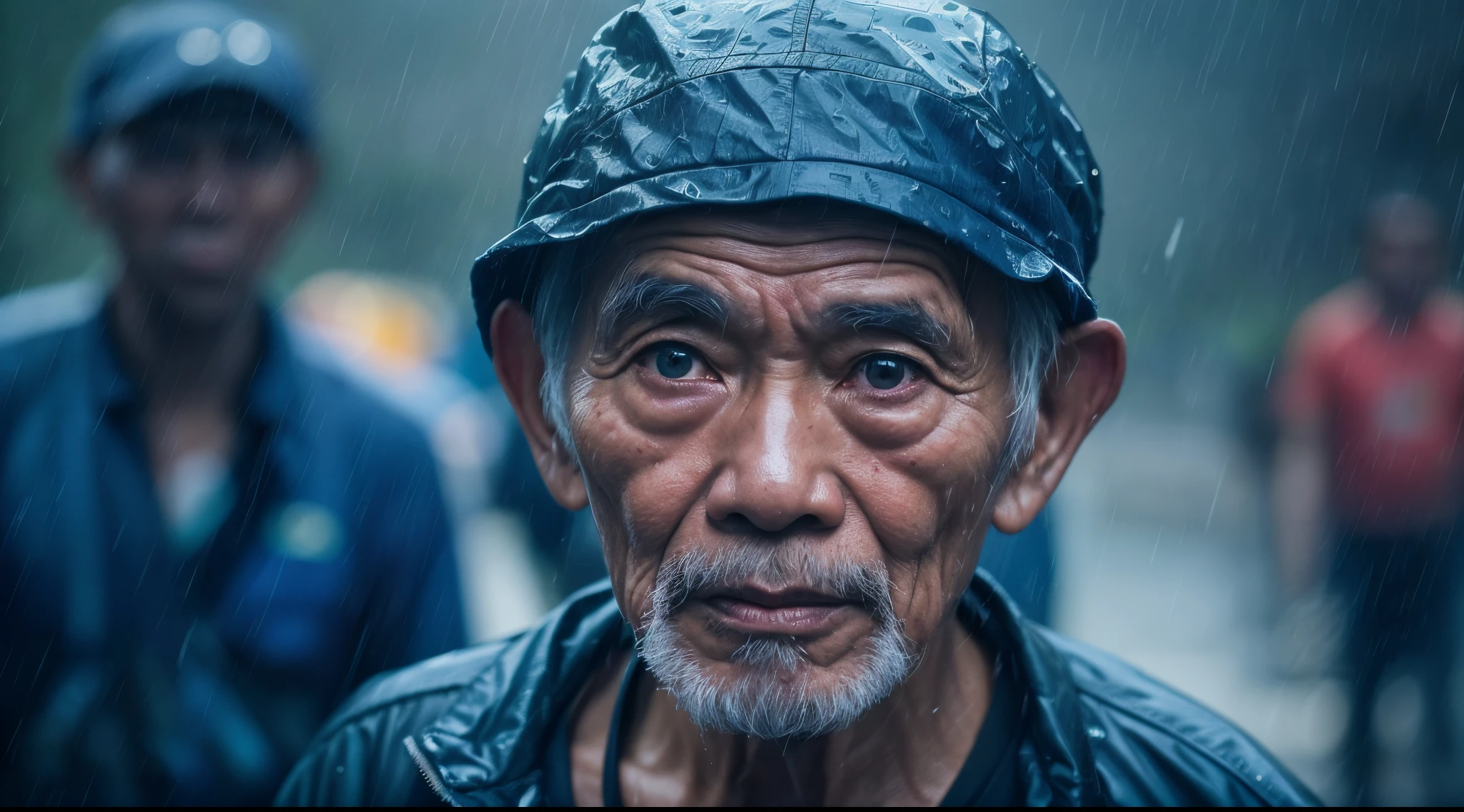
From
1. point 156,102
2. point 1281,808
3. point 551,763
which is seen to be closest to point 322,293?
point 156,102

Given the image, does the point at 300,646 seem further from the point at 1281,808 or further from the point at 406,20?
the point at 406,20

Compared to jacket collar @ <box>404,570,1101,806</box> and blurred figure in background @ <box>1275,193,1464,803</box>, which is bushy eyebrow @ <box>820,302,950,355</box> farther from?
blurred figure in background @ <box>1275,193,1464,803</box>

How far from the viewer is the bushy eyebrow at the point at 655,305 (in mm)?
1921

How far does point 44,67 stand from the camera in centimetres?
1156

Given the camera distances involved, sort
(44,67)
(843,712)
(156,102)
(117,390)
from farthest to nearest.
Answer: (44,67) → (156,102) → (117,390) → (843,712)

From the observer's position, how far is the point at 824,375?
193 cm

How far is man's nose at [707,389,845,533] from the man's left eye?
0.40ft

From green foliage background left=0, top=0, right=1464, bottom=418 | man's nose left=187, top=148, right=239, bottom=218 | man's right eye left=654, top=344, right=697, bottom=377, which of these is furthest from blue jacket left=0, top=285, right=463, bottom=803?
green foliage background left=0, top=0, right=1464, bottom=418

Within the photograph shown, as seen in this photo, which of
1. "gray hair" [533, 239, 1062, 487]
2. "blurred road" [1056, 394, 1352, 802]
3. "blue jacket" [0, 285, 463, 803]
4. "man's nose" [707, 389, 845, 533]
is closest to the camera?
"man's nose" [707, 389, 845, 533]

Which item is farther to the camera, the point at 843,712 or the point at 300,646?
the point at 300,646

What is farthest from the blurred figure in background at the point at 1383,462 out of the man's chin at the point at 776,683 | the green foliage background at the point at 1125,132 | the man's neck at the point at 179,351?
the green foliage background at the point at 1125,132

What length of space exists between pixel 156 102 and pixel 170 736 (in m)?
1.92

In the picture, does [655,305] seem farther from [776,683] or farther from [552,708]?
[552,708]

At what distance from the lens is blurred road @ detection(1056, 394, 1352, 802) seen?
6.20 meters
